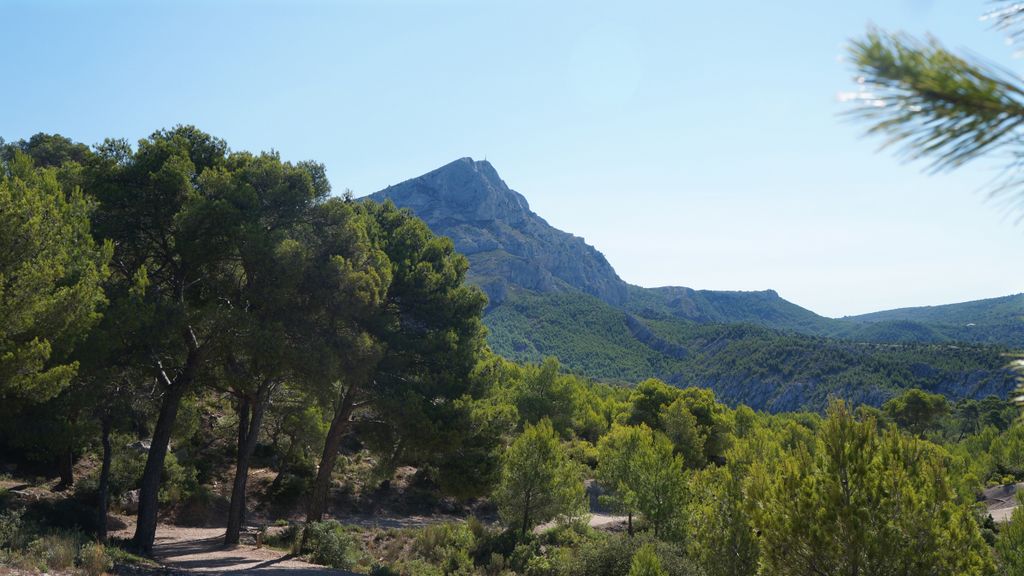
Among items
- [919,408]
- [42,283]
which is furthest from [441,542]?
[919,408]

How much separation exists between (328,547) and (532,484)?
7130 millimetres

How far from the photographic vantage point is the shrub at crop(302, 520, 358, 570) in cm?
1553

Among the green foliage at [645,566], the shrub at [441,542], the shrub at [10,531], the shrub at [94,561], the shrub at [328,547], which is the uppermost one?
the shrub at [10,531]

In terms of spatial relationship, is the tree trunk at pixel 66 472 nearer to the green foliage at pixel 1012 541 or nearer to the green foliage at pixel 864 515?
the green foliage at pixel 864 515

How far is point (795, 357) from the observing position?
4840 inches

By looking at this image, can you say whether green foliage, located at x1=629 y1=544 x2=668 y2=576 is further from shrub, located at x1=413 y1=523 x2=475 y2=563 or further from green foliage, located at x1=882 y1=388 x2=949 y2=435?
green foliage, located at x1=882 y1=388 x2=949 y2=435

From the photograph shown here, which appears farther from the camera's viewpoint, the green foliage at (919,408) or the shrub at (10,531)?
the green foliage at (919,408)

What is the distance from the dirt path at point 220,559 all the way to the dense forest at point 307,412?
806mm

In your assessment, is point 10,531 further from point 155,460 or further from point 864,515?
point 864,515

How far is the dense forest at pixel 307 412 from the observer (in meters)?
7.77

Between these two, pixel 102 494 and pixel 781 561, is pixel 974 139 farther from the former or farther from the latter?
pixel 102 494

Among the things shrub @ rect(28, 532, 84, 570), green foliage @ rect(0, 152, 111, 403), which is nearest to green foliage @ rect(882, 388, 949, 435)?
shrub @ rect(28, 532, 84, 570)

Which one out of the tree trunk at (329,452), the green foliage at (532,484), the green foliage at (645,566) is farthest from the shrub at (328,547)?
the green foliage at (645,566)

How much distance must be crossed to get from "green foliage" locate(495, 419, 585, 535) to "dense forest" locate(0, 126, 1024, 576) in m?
0.08
